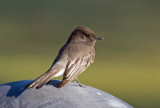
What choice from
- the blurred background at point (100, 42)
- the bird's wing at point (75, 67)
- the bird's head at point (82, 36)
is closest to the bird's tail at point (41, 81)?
the bird's wing at point (75, 67)

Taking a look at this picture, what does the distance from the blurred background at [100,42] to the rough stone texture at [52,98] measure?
298 inches

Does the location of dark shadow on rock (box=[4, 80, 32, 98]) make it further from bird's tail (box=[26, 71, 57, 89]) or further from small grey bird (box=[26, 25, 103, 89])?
small grey bird (box=[26, 25, 103, 89])

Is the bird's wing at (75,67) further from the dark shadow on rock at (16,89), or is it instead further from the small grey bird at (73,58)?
the dark shadow on rock at (16,89)

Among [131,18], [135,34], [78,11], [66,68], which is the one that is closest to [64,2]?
[78,11]

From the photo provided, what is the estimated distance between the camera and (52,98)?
240 inches

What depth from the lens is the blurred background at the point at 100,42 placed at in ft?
52.9

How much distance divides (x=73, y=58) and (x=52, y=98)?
1.65 meters

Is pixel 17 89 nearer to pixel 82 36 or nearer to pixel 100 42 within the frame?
pixel 82 36

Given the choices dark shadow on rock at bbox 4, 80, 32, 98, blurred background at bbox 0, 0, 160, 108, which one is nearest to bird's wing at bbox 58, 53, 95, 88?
dark shadow on rock at bbox 4, 80, 32, 98

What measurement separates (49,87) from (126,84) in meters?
9.67

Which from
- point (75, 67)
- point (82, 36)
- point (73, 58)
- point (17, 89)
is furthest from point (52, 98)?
point (82, 36)

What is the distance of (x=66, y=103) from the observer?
6.01 meters

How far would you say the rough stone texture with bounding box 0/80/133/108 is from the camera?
6.00 m

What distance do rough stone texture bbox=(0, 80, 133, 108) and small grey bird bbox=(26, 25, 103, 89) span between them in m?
0.21
